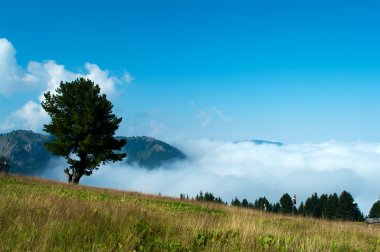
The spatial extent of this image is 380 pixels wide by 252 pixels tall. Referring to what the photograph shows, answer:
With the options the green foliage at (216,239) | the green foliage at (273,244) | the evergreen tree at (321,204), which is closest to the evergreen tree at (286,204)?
the evergreen tree at (321,204)

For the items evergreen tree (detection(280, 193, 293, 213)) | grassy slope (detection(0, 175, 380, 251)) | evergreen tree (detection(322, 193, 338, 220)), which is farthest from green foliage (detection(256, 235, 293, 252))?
evergreen tree (detection(280, 193, 293, 213))

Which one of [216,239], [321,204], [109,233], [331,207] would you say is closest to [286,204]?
[321,204]

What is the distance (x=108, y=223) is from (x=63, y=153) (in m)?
37.3

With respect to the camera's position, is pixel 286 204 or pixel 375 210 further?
pixel 286 204

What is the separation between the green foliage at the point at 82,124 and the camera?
4212 centimetres

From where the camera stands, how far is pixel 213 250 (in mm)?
6898

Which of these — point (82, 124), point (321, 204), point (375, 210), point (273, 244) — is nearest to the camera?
point (273, 244)

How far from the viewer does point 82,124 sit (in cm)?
4234

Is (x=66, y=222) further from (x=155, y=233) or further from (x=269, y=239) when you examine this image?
(x=269, y=239)

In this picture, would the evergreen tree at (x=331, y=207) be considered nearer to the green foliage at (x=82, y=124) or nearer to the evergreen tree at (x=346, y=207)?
the evergreen tree at (x=346, y=207)

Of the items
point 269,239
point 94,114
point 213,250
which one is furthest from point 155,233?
point 94,114

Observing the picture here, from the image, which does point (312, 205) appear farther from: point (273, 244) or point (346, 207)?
point (273, 244)

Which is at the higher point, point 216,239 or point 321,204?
point 321,204

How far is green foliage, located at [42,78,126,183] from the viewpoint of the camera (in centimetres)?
4212
